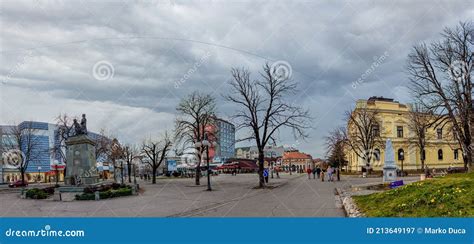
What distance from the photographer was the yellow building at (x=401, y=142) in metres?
51.4

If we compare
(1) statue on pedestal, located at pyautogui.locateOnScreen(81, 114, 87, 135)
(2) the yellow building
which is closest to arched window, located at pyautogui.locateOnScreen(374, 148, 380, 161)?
(2) the yellow building

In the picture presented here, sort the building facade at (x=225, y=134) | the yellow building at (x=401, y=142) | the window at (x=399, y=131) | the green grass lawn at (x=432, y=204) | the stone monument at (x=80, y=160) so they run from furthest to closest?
the window at (x=399, y=131) < the yellow building at (x=401, y=142) < the building facade at (x=225, y=134) < the stone monument at (x=80, y=160) < the green grass lawn at (x=432, y=204)

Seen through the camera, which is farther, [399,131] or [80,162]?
[399,131]

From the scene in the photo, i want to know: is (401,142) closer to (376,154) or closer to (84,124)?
(376,154)

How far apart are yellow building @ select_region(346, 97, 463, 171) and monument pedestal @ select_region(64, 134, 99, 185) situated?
33.8 metres

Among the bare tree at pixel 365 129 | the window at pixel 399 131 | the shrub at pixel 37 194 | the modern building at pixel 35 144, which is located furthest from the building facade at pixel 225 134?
the window at pixel 399 131

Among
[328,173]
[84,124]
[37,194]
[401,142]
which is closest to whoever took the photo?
[37,194]

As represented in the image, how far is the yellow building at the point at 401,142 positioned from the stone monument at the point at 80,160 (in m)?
33.8

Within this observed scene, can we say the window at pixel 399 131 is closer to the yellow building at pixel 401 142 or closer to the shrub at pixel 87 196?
the yellow building at pixel 401 142

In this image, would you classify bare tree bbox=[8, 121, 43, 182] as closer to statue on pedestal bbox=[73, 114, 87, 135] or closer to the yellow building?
statue on pedestal bbox=[73, 114, 87, 135]

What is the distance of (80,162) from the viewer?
25.7 m

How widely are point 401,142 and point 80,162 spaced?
48.1 metres

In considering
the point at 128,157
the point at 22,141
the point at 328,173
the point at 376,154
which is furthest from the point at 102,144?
the point at 376,154

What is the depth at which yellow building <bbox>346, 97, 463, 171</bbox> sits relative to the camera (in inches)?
2023
